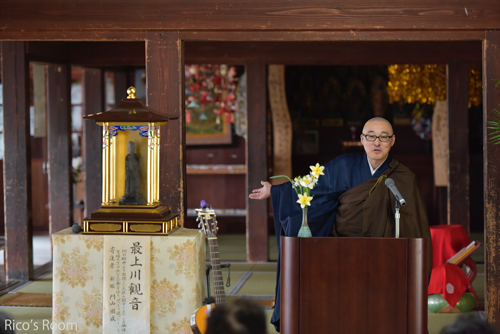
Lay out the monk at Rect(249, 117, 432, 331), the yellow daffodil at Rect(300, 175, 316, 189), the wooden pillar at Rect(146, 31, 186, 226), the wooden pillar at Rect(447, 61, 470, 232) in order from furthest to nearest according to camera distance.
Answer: the wooden pillar at Rect(447, 61, 470, 232), the wooden pillar at Rect(146, 31, 186, 226), the monk at Rect(249, 117, 432, 331), the yellow daffodil at Rect(300, 175, 316, 189)

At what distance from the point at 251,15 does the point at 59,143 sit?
3.13m

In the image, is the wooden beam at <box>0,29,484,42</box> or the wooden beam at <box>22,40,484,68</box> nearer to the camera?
the wooden beam at <box>0,29,484,42</box>

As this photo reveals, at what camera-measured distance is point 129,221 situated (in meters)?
3.66

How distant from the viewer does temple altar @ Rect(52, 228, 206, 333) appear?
3639 millimetres

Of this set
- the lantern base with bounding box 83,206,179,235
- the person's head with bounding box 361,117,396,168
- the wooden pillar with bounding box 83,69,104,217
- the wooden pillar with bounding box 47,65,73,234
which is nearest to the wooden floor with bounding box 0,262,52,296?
the wooden pillar with bounding box 47,65,73,234

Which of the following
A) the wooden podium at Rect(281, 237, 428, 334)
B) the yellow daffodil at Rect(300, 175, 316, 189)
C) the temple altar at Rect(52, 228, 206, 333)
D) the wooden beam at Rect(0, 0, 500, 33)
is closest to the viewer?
the wooden podium at Rect(281, 237, 428, 334)

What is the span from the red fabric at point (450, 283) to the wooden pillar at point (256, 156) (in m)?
2.37

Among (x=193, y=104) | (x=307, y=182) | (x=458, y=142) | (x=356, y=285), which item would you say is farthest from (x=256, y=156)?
(x=356, y=285)

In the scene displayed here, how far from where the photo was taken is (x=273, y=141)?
339 inches

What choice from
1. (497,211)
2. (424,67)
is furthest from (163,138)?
(424,67)

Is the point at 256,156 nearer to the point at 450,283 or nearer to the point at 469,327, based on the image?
the point at 450,283

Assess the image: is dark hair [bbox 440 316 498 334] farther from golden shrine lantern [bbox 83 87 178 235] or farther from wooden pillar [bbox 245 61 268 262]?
wooden pillar [bbox 245 61 268 262]

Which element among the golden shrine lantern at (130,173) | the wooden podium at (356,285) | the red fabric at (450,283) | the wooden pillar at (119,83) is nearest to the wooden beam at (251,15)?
the golden shrine lantern at (130,173)

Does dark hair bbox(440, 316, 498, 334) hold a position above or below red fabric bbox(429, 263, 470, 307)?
above
